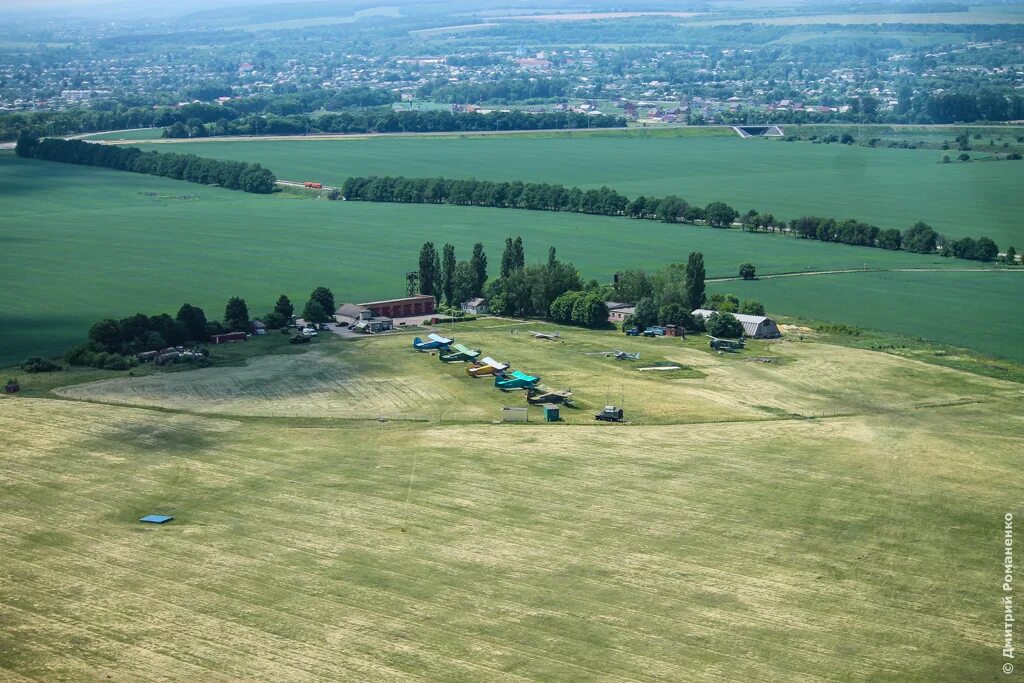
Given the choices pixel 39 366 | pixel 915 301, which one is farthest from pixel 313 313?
pixel 915 301

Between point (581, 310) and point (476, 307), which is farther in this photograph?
point (476, 307)

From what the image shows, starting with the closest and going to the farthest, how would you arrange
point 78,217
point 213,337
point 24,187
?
1. point 213,337
2. point 78,217
3. point 24,187

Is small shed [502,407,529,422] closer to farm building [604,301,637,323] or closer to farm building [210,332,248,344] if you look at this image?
farm building [210,332,248,344]

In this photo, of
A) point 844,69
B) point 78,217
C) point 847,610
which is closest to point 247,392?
point 847,610

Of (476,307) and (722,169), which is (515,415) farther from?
(722,169)

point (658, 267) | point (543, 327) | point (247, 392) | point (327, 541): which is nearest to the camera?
point (327, 541)

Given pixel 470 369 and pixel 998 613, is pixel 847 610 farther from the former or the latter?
pixel 470 369
